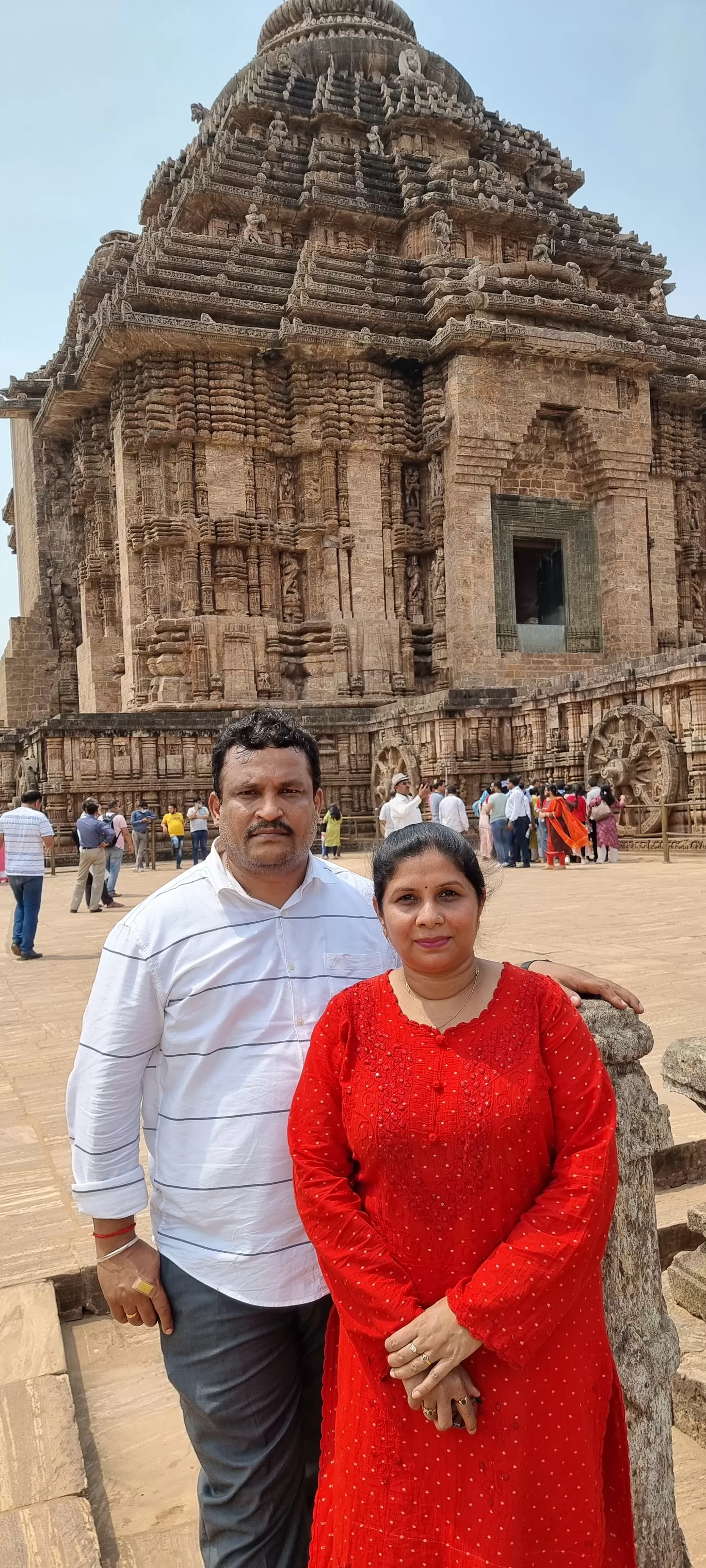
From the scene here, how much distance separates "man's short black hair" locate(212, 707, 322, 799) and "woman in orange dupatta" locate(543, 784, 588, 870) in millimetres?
12078

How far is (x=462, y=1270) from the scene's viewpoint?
147 cm

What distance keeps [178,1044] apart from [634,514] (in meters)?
23.3

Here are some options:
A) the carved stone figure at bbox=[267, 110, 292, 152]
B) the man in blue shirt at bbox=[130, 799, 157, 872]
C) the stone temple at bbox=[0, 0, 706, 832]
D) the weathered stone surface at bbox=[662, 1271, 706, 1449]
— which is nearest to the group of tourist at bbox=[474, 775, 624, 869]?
the stone temple at bbox=[0, 0, 706, 832]

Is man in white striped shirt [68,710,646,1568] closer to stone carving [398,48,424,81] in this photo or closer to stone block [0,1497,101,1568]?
stone block [0,1497,101,1568]

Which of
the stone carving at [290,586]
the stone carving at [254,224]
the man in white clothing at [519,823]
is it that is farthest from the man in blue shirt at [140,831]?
the stone carving at [254,224]

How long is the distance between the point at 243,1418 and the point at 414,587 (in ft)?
71.5

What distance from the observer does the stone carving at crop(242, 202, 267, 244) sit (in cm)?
2327

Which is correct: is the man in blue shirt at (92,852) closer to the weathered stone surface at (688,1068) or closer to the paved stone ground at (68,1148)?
the paved stone ground at (68,1148)

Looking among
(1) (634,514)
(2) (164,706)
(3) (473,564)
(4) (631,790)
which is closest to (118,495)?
(2) (164,706)

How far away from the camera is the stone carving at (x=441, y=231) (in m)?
23.5

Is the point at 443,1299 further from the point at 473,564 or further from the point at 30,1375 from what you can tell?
the point at 473,564

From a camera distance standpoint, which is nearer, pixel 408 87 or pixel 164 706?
pixel 164 706

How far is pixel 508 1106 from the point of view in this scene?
4.82 ft

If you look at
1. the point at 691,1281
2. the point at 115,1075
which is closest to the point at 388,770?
the point at 691,1281
